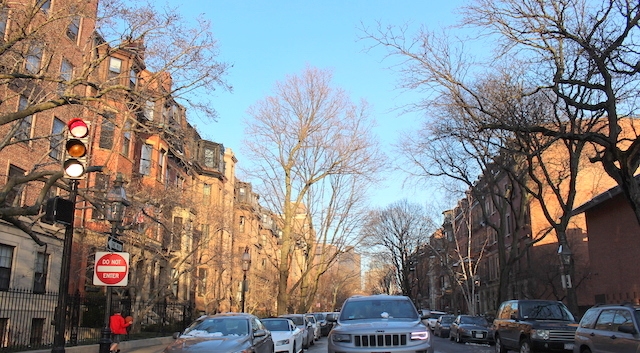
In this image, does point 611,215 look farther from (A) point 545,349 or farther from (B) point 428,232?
(B) point 428,232

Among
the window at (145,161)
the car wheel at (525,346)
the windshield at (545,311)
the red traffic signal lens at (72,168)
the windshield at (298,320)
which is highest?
the window at (145,161)

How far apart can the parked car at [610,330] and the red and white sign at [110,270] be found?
32.6 feet

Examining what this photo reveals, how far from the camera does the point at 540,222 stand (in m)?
44.7

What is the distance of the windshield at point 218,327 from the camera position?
11.1 meters

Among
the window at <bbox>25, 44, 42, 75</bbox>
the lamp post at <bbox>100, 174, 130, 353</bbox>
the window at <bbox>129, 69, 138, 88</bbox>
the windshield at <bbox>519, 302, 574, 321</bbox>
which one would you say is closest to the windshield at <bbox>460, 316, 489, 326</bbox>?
the windshield at <bbox>519, 302, 574, 321</bbox>

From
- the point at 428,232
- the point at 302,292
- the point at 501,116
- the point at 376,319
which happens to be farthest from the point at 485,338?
the point at 428,232

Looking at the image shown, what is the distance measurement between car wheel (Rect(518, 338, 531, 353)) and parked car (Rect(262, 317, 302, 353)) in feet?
22.8

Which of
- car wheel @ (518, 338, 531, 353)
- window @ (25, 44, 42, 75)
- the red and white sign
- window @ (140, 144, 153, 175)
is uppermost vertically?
window @ (140, 144, 153, 175)

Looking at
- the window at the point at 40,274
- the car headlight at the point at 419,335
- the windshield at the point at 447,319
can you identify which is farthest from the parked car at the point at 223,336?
the windshield at the point at 447,319

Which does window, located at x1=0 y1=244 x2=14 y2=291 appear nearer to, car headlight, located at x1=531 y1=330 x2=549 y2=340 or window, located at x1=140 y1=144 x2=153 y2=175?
window, located at x1=140 y1=144 x2=153 y2=175

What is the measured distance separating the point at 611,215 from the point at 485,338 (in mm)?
9084

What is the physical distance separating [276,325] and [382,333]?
33.4 ft

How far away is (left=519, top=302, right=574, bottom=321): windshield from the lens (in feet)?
50.1

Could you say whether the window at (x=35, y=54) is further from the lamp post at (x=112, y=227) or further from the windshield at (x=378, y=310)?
the windshield at (x=378, y=310)
